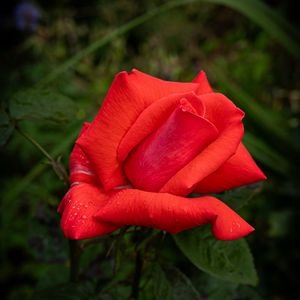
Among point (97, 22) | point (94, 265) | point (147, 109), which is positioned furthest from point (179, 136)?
point (97, 22)

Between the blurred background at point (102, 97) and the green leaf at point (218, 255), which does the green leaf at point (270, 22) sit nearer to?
the blurred background at point (102, 97)

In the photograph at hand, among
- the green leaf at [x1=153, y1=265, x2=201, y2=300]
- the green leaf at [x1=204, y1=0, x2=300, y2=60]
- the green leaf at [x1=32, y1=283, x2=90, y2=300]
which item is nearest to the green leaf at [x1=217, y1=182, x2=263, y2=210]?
the green leaf at [x1=153, y1=265, x2=201, y2=300]

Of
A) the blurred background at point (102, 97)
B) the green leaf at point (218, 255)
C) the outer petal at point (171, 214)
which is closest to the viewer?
the outer petal at point (171, 214)

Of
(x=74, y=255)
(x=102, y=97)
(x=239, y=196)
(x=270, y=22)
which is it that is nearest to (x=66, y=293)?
(x=74, y=255)

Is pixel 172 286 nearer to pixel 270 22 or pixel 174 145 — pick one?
pixel 174 145

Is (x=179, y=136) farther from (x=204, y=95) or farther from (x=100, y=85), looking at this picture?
(x=100, y=85)

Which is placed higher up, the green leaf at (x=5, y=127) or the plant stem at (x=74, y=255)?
the green leaf at (x=5, y=127)

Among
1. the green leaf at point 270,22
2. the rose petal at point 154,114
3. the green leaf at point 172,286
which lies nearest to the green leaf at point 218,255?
the green leaf at point 172,286
